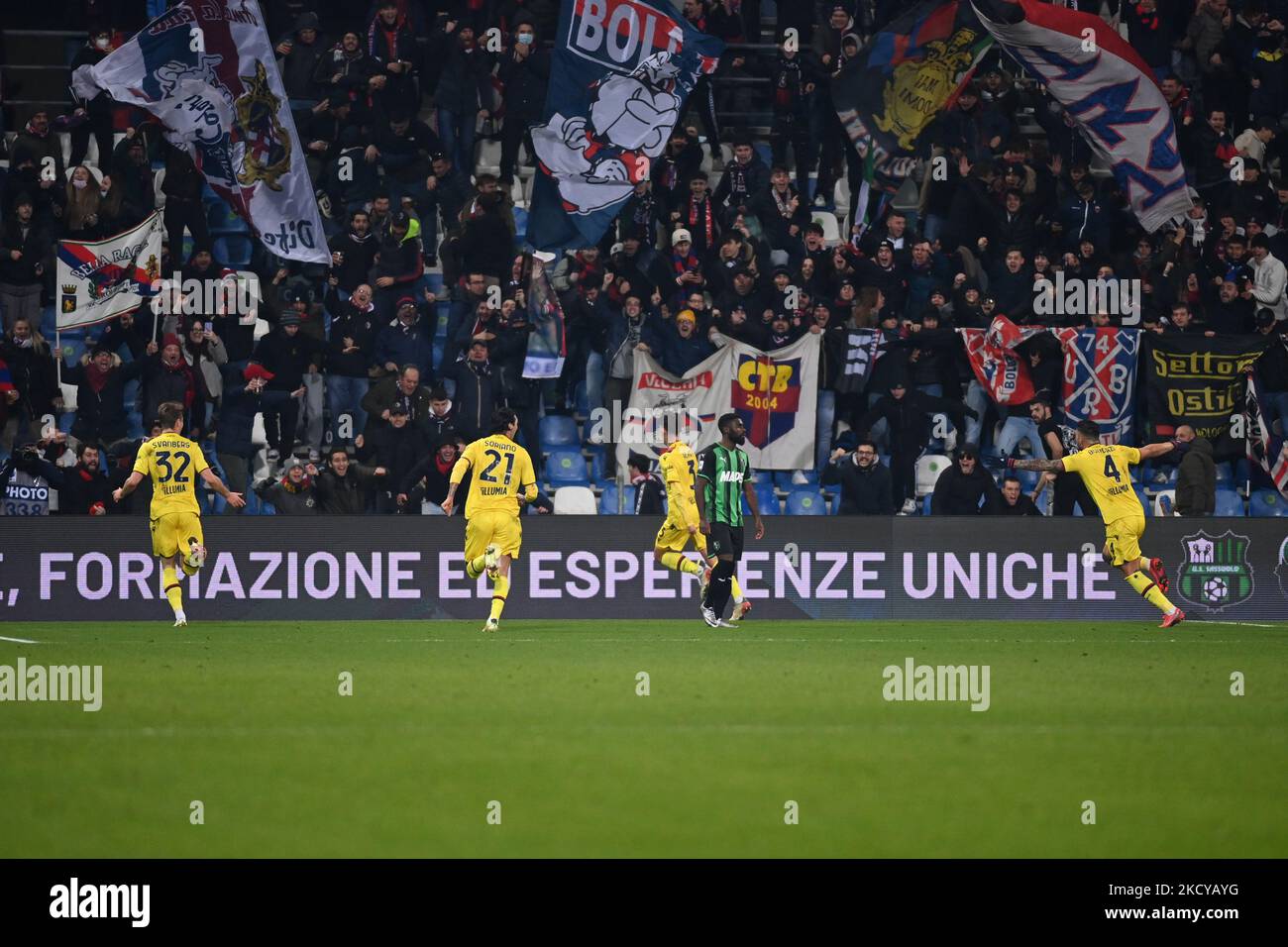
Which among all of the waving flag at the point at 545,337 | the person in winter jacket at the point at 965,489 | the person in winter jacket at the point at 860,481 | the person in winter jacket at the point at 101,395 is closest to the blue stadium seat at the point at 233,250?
the person in winter jacket at the point at 101,395

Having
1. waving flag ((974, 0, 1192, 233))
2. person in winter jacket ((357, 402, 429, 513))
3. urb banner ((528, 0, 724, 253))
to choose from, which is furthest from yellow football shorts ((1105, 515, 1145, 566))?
person in winter jacket ((357, 402, 429, 513))

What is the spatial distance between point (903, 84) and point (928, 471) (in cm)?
523

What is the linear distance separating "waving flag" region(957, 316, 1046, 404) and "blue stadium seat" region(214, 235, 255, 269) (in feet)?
30.8

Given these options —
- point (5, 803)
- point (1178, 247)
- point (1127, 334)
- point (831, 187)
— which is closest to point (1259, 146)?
point (1178, 247)

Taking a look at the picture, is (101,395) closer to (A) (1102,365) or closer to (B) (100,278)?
(B) (100,278)

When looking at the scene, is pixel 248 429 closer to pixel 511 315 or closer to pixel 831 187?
pixel 511 315

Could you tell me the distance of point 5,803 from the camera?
775 cm

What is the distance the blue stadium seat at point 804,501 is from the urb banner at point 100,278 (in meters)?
8.43

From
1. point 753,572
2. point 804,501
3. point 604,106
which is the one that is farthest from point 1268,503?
point 604,106

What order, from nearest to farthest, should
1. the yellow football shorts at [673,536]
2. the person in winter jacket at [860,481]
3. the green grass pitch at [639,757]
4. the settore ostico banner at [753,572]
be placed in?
the green grass pitch at [639,757], the yellow football shorts at [673,536], the settore ostico banner at [753,572], the person in winter jacket at [860,481]

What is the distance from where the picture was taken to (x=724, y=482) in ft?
61.5

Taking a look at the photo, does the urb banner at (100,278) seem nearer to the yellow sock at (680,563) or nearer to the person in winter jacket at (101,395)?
the person in winter jacket at (101,395)

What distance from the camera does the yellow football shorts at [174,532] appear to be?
1842 cm
